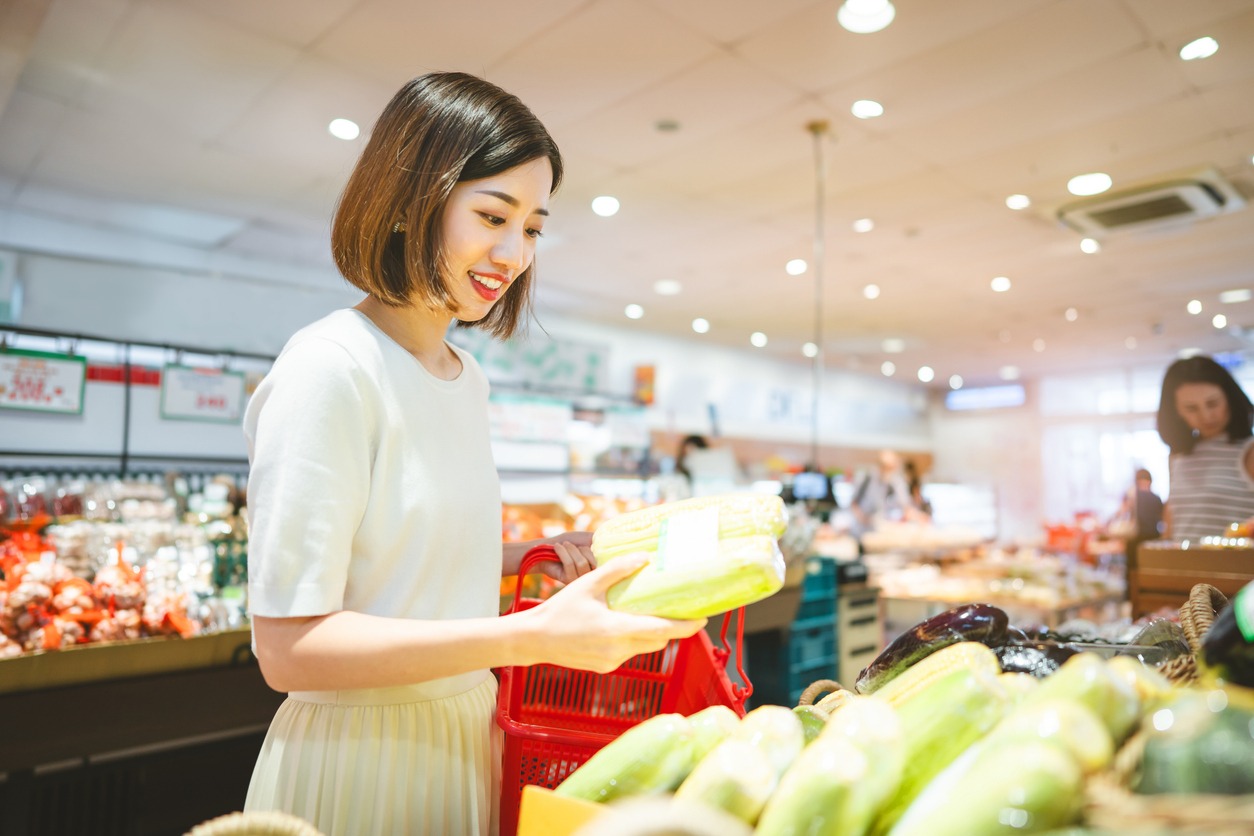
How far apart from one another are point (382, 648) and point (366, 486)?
219 mm

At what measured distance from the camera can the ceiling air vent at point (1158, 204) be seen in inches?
192

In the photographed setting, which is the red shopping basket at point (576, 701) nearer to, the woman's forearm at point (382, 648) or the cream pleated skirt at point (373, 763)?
the cream pleated skirt at point (373, 763)

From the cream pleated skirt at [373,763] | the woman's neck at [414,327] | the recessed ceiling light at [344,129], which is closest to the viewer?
the cream pleated skirt at [373,763]

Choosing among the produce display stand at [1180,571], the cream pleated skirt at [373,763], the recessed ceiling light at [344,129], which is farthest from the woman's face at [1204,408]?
the recessed ceiling light at [344,129]

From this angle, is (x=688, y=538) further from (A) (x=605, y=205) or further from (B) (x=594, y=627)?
(A) (x=605, y=205)

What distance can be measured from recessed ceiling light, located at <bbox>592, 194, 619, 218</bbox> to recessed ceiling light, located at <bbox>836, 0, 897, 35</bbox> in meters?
2.25

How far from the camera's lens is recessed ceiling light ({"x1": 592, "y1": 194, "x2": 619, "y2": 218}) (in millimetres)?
5238

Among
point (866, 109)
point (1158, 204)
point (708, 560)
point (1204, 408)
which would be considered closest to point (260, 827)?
point (708, 560)

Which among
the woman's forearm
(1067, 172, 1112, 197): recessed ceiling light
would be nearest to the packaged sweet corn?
the woman's forearm

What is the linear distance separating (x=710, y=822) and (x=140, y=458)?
5707mm

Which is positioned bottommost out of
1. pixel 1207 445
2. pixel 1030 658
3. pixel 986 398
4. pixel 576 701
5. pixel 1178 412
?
pixel 576 701

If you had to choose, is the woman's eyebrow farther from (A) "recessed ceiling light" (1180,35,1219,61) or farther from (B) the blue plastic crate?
(B) the blue plastic crate

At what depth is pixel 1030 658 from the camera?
1145 mm

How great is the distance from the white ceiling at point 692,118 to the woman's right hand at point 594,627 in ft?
7.30
